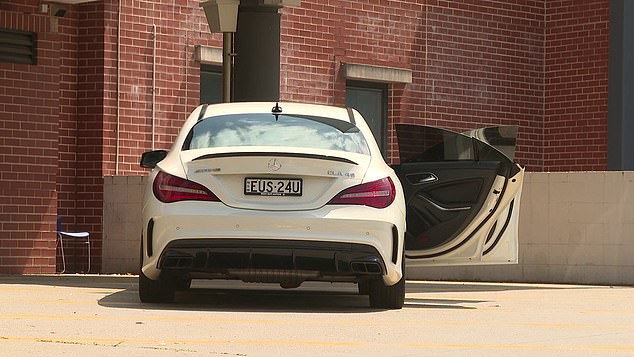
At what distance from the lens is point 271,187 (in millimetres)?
11070

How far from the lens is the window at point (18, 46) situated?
18281mm

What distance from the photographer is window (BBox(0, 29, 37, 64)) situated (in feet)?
60.0

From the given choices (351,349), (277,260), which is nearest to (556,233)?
(277,260)

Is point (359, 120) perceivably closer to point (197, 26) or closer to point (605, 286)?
point (605, 286)

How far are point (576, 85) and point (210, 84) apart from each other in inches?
284

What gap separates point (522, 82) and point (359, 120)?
44.8 feet

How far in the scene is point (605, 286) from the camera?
17.4 metres

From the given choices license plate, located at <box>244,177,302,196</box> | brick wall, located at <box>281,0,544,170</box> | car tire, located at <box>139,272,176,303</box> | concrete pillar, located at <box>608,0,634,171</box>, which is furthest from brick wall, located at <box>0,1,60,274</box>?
concrete pillar, located at <box>608,0,634,171</box>

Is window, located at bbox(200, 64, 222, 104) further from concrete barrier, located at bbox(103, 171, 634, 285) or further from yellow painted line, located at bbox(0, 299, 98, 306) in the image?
yellow painted line, located at bbox(0, 299, 98, 306)

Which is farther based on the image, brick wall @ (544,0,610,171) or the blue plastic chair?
brick wall @ (544,0,610,171)

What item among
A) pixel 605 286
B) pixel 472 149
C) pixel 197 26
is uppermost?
pixel 197 26

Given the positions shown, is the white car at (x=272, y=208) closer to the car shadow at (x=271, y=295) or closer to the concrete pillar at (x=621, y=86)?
the car shadow at (x=271, y=295)

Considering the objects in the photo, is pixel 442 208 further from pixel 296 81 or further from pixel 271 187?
pixel 296 81

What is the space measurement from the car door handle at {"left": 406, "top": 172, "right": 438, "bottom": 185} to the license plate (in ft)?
8.81
